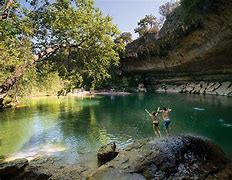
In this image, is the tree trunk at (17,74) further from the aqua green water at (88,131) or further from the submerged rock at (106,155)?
the aqua green water at (88,131)

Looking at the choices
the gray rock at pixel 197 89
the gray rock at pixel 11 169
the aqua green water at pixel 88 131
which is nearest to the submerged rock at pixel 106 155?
the aqua green water at pixel 88 131

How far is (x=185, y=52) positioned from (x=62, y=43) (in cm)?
3678

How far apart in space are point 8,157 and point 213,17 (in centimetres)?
2540

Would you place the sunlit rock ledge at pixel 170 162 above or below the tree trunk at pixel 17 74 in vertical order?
below

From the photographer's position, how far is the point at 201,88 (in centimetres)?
5588

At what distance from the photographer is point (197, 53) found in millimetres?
45562

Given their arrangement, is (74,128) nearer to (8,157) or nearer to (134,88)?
(8,157)

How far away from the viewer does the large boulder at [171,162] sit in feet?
24.0

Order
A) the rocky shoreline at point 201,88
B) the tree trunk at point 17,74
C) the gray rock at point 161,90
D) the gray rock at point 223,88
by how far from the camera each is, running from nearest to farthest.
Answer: the tree trunk at point 17,74 < the gray rock at point 223,88 < the rocky shoreline at point 201,88 < the gray rock at point 161,90

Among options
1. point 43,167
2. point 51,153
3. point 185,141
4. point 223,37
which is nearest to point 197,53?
point 223,37

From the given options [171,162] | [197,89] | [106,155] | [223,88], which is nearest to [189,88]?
[197,89]

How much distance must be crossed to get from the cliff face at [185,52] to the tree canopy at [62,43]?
16058 millimetres

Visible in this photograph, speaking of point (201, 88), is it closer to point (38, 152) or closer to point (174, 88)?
point (174, 88)

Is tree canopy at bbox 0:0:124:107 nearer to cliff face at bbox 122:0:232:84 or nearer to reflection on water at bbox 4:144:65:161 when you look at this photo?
reflection on water at bbox 4:144:65:161
